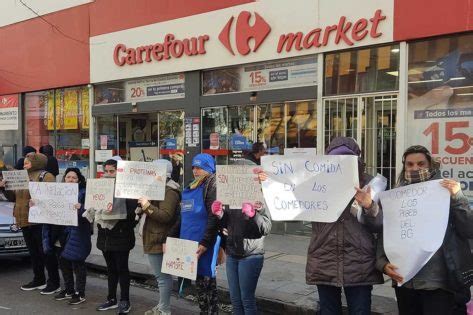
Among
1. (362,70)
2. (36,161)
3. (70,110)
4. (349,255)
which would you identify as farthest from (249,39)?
(349,255)

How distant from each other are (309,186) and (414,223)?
79 centimetres

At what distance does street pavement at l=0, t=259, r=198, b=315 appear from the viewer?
5766 millimetres

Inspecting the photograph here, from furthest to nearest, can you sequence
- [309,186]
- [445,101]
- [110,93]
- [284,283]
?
[110,93] → [445,101] → [284,283] → [309,186]

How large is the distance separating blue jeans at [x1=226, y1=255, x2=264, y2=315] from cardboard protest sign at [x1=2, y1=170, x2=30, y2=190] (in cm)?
362

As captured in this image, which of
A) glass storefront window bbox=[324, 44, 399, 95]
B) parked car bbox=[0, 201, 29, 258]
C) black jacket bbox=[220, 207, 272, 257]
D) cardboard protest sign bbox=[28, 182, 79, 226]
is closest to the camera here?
black jacket bbox=[220, 207, 272, 257]

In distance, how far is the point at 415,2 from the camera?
7.73 meters

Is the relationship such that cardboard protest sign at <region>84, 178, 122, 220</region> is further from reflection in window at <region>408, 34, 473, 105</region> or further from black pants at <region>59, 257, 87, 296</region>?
reflection in window at <region>408, 34, 473, 105</region>

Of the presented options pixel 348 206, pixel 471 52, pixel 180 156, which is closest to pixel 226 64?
pixel 180 156

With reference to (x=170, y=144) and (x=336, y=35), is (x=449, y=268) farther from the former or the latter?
(x=170, y=144)

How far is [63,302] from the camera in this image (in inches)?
241

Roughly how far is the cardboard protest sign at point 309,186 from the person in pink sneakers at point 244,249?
456 mm

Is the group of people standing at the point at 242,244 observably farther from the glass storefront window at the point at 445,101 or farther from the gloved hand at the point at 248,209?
the glass storefront window at the point at 445,101

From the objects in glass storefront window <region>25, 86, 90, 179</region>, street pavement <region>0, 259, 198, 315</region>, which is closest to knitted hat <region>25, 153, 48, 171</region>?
street pavement <region>0, 259, 198, 315</region>

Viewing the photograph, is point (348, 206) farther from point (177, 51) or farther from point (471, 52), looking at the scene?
point (177, 51)
